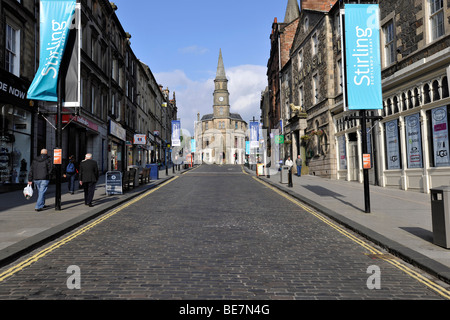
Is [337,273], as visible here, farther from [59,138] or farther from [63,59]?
[63,59]

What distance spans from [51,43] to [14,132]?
6782mm

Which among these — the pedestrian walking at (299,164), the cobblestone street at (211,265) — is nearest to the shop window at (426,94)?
the cobblestone street at (211,265)

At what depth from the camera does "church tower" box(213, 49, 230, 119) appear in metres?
106

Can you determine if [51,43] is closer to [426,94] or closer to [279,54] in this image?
[426,94]

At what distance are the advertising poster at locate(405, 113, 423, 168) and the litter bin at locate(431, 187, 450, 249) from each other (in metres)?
8.87

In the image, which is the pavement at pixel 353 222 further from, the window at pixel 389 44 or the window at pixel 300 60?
the window at pixel 300 60

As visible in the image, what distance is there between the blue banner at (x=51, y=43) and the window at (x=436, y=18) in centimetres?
1262

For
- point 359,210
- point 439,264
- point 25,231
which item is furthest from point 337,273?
point 25,231

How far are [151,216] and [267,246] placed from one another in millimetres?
4090

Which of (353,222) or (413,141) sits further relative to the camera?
(413,141)

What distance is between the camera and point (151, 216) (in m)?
8.83

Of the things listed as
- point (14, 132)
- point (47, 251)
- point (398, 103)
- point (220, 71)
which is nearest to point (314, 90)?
point (398, 103)

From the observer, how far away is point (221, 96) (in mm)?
106875

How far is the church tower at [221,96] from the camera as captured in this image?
106 metres
